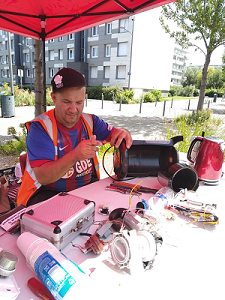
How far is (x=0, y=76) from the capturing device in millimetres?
32625

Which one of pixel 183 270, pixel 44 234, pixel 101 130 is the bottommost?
pixel 183 270

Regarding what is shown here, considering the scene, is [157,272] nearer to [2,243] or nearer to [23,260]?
[23,260]

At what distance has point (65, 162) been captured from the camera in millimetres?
1335

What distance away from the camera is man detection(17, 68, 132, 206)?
137cm

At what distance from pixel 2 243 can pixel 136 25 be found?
81.6ft

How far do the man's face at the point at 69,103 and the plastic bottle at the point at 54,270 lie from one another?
39.4 inches

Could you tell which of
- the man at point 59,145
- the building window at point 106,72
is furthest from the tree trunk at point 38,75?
the building window at point 106,72

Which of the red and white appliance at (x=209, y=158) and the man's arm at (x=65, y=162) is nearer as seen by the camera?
the man's arm at (x=65, y=162)

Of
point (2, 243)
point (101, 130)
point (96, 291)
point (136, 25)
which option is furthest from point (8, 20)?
point (136, 25)

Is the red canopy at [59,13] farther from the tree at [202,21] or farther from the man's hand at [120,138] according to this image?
the tree at [202,21]

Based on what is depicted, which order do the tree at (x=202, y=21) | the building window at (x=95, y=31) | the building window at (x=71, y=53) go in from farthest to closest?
the building window at (x=71, y=53), the building window at (x=95, y=31), the tree at (x=202, y=21)

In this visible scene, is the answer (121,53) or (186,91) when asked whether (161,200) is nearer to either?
(121,53)

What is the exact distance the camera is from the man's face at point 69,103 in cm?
156

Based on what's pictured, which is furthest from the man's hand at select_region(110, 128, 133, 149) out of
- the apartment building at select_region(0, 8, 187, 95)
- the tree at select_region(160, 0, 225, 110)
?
the apartment building at select_region(0, 8, 187, 95)
